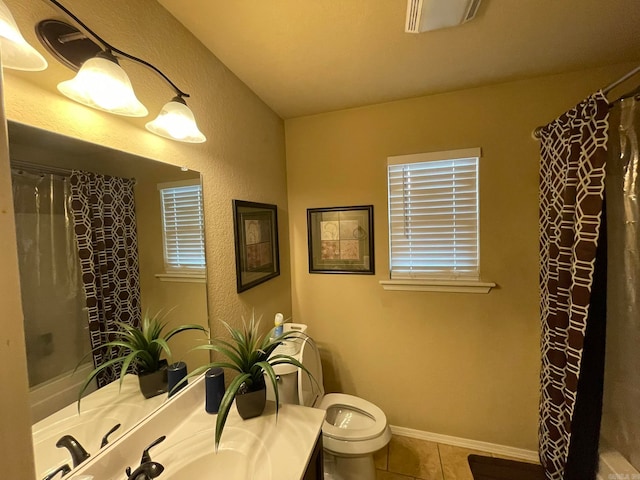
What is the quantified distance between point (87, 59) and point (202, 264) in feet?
2.55

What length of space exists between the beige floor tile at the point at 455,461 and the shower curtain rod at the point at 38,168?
234 cm

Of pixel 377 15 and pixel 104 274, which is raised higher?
pixel 377 15

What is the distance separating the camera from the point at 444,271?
1.80 meters

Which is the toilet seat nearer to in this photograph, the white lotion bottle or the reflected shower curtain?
the white lotion bottle

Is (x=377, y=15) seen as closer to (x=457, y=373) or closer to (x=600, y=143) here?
(x=600, y=143)

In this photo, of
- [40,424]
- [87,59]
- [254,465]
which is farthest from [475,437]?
[87,59]

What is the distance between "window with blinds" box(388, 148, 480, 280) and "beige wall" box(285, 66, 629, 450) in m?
0.06

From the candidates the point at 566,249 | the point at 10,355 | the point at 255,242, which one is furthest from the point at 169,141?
the point at 566,249

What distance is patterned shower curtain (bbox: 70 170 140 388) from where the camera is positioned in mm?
802

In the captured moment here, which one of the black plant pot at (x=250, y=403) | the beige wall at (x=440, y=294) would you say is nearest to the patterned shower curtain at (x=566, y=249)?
the beige wall at (x=440, y=294)

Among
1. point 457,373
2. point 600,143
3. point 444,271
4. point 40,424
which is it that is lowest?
point 457,373

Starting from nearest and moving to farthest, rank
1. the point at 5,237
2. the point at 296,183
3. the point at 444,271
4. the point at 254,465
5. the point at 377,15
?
the point at 5,237, the point at 254,465, the point at 377,15, the point at 444,271, the point at 296,183

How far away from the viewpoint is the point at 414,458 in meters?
1.74

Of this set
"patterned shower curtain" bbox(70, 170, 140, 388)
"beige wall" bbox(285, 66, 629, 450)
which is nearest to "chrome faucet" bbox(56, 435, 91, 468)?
"patterned shower curtain" bbox(70, 170, 140, 388)
